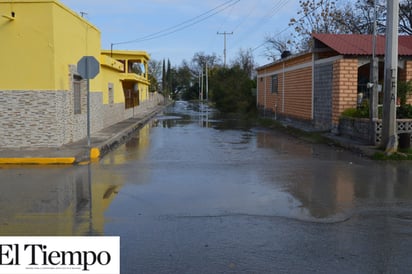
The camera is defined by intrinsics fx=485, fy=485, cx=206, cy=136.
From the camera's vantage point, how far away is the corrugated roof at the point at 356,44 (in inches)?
783

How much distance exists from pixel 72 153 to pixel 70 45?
16.2 feet

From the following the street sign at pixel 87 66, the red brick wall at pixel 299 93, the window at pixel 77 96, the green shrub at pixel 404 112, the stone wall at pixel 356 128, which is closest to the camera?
the street sign at pixel 87 66

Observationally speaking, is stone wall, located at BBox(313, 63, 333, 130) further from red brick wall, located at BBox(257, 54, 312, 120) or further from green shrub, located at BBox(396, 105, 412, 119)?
green shrub, located at BBox(396, 105, 412, 119)

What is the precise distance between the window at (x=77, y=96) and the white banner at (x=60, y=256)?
45.4 feet

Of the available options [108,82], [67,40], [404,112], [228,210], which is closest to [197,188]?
[228,210]

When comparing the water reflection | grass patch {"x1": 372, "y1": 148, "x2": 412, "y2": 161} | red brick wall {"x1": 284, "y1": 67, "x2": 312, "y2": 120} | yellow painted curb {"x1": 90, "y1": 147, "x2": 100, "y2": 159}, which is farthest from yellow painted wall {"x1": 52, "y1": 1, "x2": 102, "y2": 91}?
red brick wall {"x1": 284, "y1": 67, "x2": 312, "y2": 120}

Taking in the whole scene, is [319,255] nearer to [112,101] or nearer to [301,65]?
[301,65]

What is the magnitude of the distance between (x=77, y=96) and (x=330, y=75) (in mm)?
10698

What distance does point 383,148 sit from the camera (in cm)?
1458

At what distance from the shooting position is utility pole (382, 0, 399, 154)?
14.3 m

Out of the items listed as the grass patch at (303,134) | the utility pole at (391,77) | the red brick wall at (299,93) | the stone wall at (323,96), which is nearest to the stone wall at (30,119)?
the grass patch at (303,134)

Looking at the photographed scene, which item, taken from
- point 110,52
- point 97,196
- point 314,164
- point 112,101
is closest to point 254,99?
point 110,52

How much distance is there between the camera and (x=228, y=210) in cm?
793

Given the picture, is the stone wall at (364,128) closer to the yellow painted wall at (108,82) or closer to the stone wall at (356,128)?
the stone wall at (356,128)
